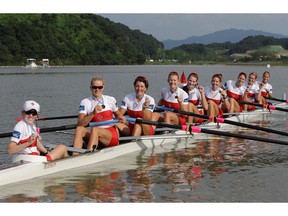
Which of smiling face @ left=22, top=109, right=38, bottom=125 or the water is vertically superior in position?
smiling face @ left=22, top=109, right=38, bottom=125

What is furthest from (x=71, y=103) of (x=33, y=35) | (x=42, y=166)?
(x=33, y=35)

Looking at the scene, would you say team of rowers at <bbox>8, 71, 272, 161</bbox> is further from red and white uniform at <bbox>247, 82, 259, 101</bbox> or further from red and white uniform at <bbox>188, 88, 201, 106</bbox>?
red and white uniform at <bbox>247, 82, 259, 101</bbox>

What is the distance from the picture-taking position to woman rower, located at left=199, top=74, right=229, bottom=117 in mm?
13594

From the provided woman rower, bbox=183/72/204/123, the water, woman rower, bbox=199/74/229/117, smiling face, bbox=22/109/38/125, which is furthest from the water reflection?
woman rower, bbox=199/74/229/117

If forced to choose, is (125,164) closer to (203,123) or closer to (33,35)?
(203,123)

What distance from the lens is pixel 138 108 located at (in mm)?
10945

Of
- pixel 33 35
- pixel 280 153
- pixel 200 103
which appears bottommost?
pixel 280 153

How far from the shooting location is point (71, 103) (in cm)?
2597

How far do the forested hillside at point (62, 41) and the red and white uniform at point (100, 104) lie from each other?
10038 cm

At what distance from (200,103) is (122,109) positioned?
13.2ft

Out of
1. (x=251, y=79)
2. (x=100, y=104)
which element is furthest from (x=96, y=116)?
(x=251, y=79)

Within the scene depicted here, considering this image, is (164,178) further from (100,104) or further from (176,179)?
(100,104)

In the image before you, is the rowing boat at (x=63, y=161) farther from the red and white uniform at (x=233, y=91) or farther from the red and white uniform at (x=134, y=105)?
the red and white uniform at (x=233, y=91)

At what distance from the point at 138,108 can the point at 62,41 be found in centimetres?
11433
